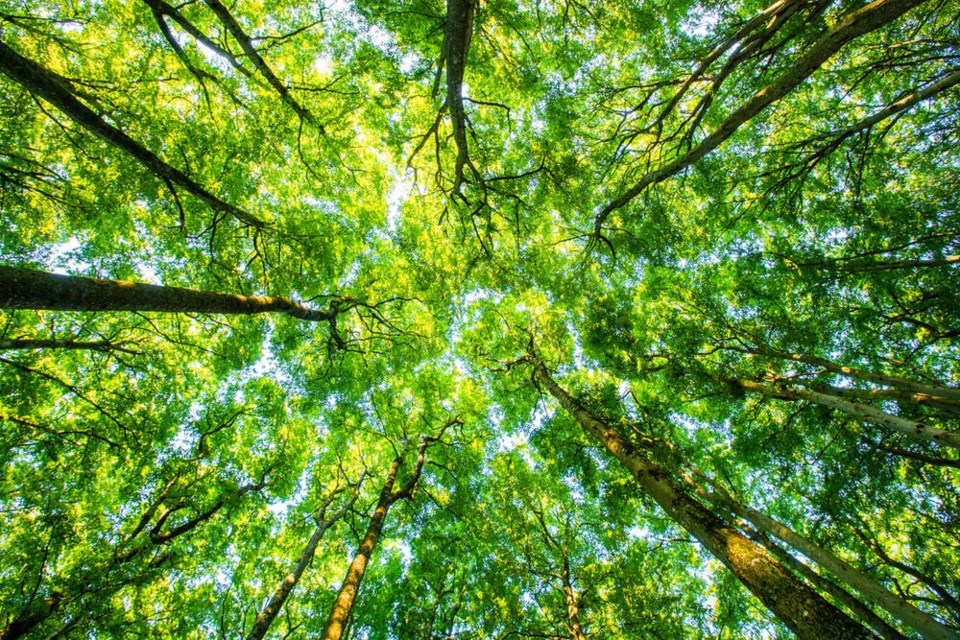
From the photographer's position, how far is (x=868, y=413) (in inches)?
216

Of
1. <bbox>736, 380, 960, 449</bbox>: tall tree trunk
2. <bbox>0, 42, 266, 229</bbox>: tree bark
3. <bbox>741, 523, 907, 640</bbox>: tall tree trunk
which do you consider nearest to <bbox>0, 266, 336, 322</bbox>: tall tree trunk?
<bbox>0, 42, 266, 229</bbox>: tree bark

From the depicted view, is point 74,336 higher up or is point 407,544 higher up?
point 74,336

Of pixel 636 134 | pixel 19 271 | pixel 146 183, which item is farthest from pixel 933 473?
pixel 146 183

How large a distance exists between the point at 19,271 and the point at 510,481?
10.8 metres

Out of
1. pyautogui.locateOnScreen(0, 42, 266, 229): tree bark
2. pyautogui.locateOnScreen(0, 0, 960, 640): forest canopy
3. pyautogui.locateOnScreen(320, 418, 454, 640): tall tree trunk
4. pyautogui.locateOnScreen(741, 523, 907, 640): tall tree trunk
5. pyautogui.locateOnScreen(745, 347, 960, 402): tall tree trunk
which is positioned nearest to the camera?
pyautogui.locateOnScreen(0, 42, 266, 229): tree bark

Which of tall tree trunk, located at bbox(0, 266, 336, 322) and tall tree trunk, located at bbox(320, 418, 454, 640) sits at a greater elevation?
tall tree trunk, located at bbox(0, 266, 336, 322)

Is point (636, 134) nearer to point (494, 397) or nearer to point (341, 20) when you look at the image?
point (341, 20)

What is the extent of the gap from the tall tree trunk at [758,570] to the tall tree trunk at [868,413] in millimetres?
3481

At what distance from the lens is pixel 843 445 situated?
7.72 metres

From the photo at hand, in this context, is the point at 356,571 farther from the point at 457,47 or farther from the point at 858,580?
the point at 457,47

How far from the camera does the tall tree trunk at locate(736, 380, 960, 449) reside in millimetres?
4480

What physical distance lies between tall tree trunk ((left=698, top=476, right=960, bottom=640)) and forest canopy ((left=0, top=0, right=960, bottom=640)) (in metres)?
0.06

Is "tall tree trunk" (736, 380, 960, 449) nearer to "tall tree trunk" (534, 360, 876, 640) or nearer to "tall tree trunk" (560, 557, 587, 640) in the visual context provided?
"tall tree trunk" (534, 360, 876, 640)

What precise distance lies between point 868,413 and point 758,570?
4558 mm
